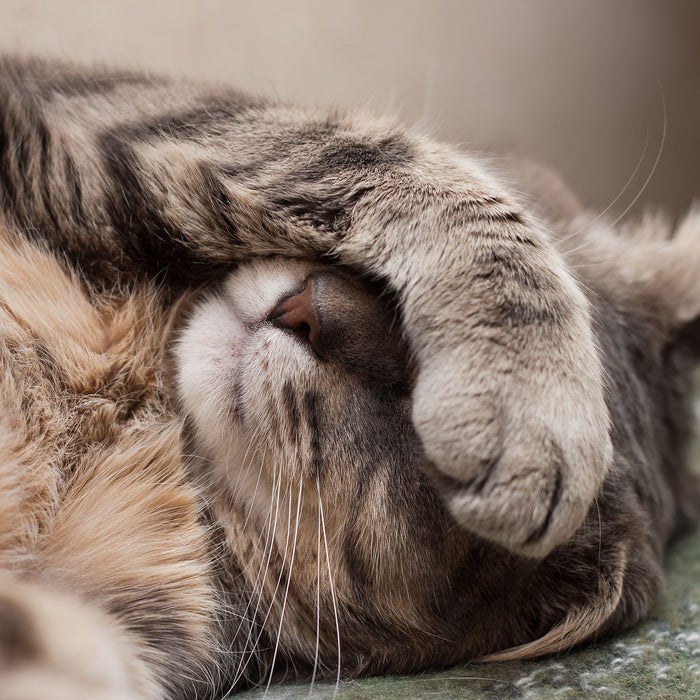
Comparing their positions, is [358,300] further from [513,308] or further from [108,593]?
[108,593]

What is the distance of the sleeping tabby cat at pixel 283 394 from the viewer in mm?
806

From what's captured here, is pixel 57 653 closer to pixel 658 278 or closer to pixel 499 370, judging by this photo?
pixel 499 370

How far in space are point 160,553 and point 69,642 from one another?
223 millimetres

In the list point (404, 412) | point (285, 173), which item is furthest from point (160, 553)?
point (285, 173)

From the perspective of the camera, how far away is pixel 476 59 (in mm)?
2389

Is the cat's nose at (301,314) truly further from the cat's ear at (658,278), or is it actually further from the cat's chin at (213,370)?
the cat's ear at (658,278)

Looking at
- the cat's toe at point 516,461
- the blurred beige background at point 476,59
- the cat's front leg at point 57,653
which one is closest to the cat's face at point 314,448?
the cat's toe at point 516,461

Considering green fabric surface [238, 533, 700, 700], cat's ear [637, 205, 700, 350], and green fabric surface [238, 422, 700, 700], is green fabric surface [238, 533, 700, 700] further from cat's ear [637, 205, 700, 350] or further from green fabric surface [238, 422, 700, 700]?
cat's ear [637, 205, 700, 350]

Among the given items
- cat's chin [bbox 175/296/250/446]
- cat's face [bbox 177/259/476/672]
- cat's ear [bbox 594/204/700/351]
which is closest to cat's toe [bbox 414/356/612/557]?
cat's face [bbox 177/259/476/672]

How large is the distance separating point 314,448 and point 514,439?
0.87 ft

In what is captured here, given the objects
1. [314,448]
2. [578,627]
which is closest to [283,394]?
[314,448]

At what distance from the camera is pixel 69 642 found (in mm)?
693

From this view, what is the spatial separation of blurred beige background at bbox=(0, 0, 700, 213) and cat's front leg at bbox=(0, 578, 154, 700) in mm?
768

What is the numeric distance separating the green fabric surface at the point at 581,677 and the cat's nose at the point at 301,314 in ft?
1.29
